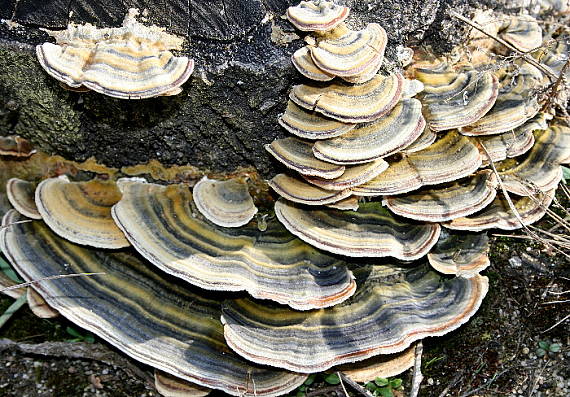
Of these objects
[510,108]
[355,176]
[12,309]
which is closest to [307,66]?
[355,176]

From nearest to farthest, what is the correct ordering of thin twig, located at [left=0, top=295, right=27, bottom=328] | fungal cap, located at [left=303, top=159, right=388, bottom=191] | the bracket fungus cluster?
the bracket fungus cluster → fungal cap, located at [left=303, top=159, right=388, bottom=191] → thin twig, located at [left=0, top=295, right=27, bottom=328]

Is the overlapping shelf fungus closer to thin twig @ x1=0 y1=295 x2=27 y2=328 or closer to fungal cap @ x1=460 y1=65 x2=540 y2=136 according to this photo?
fungal cap @ x1=460 y1=65 x2=540 y2=136

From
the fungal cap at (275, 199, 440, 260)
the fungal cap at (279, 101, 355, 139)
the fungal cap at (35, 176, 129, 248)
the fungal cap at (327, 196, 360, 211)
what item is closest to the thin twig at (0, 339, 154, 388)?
the fungal cap at (35, 176, 129, 248)

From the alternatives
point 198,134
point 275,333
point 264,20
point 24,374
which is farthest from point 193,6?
point 24,374

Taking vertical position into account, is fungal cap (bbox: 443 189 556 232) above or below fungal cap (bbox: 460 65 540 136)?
below

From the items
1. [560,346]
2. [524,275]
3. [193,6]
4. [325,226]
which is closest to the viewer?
[193,6]

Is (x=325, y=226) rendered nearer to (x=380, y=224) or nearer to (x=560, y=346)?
(x=380, y=224)
